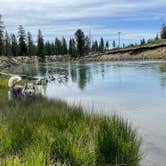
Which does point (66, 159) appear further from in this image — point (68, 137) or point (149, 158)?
point (149, 158)

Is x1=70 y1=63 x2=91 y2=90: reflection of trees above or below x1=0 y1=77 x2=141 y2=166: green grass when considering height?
below

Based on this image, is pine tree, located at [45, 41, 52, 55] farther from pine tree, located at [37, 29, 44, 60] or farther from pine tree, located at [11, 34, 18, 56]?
pine tree, located at [11, 34, 18, 56]

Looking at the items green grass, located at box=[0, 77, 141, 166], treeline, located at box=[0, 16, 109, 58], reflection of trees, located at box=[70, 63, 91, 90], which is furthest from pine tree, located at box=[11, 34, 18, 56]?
green grass, located at box=[0, 77, 141, 166]

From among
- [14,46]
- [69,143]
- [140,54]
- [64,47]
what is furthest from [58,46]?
[69,143]

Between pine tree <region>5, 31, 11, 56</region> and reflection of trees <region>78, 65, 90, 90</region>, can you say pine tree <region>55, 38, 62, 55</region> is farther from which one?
reflection of trees <region>78, 65, 90, 90</region>

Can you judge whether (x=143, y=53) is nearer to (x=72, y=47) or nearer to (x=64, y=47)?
(x=72, y=47)

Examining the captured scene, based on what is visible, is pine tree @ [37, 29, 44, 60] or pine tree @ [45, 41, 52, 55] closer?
pine tree @ [37, 29, 44, 60]

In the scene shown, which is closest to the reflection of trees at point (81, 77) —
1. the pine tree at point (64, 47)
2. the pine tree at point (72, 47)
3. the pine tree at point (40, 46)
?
the pine tree at point (72, 47)

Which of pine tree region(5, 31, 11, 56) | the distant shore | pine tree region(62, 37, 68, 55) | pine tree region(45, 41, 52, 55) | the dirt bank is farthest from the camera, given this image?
pine tree region(62, 37, 68, 55)

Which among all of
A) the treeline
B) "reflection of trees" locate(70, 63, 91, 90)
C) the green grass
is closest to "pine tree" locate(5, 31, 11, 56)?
the treeline

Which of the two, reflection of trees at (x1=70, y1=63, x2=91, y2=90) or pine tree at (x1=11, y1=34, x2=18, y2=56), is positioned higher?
pine tree at (x1=11, y1=34, x2=18, y2=56)

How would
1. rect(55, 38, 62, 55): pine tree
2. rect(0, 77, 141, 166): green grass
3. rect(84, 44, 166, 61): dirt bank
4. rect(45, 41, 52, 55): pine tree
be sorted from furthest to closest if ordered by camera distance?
rect(55, 38, 62, 55): pine tree < rect(45, 41, 52, 55): pine tree < rect(84, 44, 166, 61): dirt bank < rect(0, 77, 141, 166): green grass

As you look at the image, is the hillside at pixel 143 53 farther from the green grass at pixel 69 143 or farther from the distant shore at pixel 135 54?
the green grass at pixel 69 143

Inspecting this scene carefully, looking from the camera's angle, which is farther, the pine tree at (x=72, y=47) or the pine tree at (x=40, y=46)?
the pine tree at (x=40, y=46)
